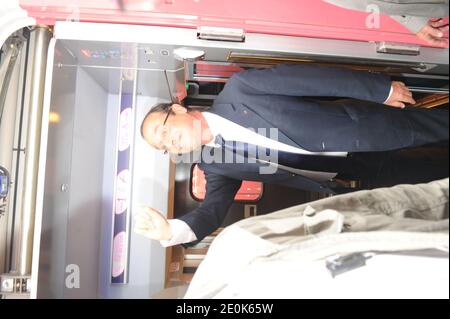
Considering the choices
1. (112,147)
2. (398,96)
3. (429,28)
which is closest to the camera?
(429,28)

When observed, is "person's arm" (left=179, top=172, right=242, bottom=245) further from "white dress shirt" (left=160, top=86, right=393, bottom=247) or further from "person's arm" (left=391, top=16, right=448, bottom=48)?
"person's arm" (left=391, top=16, right=448, bottom=48)

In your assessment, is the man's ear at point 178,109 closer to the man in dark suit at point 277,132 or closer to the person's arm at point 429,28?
the man in dark suit at point 277,132

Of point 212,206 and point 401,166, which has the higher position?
point 401,166

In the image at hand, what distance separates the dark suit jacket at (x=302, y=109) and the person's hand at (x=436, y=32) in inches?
6.0

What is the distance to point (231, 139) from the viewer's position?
3.74 feet

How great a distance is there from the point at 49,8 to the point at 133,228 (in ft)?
2.53

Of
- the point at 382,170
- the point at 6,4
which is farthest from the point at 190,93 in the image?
the point at 382,170

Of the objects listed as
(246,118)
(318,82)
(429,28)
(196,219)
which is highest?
(429,28)

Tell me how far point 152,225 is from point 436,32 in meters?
0.90

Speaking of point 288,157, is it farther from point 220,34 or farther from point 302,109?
point 220,34

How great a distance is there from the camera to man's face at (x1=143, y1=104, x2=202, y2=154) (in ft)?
3.54

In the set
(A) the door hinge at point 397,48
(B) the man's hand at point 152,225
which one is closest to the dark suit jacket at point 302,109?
(B) the man's hand at point 152,225

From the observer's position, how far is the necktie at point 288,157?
1.12m

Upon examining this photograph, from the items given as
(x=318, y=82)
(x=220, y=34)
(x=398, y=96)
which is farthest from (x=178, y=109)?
(x=398, y=96)
